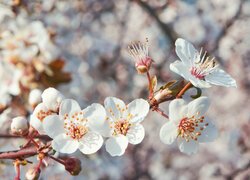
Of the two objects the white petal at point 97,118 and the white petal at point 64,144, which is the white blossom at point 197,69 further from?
the white petal at point 64,144

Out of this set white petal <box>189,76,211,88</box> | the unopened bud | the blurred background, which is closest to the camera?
white petal <box>189,76,211,88</box>

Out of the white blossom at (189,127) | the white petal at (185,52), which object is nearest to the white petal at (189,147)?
the white blossom at (189,127)

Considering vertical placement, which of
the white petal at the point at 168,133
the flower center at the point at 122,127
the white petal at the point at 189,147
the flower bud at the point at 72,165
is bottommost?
the white petal at the point at 189,147

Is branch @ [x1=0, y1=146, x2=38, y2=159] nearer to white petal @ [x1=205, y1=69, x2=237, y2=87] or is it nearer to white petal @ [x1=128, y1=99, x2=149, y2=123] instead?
white petal @ [x1=128, y1=99, x2=149, y2=123]

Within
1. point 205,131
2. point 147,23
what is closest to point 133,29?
point 147,23

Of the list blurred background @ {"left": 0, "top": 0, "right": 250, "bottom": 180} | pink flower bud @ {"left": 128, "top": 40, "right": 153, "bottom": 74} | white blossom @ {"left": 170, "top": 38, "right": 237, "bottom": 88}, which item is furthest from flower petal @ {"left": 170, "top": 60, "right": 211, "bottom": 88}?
blurred background @ {"left": 0, "top": 0, "right": 250, "bottom": 180}

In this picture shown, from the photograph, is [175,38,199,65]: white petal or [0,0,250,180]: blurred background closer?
[175,38,199,65]: white petal
